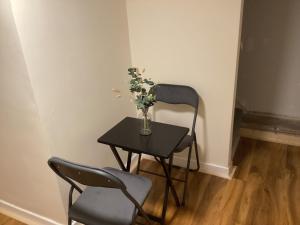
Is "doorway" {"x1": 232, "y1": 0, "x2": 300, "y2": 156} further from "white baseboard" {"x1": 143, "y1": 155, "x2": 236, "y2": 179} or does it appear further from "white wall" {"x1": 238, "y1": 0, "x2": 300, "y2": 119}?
"white baseboard" {"x1": 143, "y1": 155, "x2": 236, "y2": 179}

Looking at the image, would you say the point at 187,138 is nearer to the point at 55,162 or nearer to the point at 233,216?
the point at 233,216

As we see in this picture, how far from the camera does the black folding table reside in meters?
1.74

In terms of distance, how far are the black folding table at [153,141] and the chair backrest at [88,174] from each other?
1.67ft

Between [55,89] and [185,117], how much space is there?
1126mm

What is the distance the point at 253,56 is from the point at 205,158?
1232mm

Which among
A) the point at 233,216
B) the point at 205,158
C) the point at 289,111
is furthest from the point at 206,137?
the point at 289,111

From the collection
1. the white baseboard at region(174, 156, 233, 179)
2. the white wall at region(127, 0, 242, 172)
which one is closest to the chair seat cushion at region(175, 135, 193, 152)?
the white wall at region(127, 0, 242, 172)

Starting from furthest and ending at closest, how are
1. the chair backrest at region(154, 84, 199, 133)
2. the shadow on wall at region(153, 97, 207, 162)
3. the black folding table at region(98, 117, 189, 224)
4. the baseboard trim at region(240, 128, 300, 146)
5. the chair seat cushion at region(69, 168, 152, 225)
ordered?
the baseboard trim at region(240, 128, 300, 146) < the shadow on wall at region(153, 97, 207, 162) < the chair backrest at region(154, 84, 199, 133) < the black folding table at region(98, 117, 189, 224) < the chair seat cushion at region(69, 168, 152, 225)

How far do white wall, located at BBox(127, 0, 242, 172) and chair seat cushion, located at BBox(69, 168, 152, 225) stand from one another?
860 mm

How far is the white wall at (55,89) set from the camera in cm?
146

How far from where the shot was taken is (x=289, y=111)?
115 inches

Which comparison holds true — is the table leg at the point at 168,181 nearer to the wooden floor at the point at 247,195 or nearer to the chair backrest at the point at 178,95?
the wooden floor at the point at 247,195

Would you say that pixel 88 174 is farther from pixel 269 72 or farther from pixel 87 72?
pixel 269 72

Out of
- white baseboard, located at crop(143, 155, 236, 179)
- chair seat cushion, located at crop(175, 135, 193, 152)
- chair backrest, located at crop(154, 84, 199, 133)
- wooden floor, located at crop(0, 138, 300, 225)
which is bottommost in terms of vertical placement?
wooden floor, located at crop(0, 138, 300, 225)
